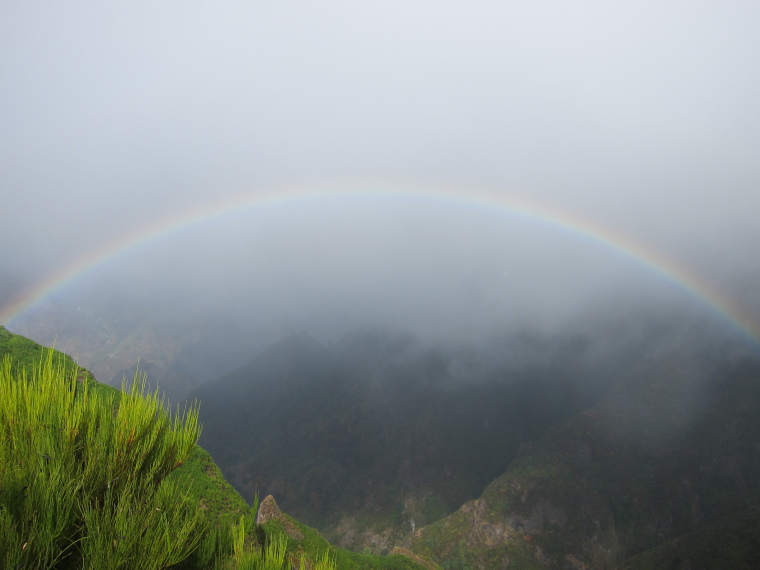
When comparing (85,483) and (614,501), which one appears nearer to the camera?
(85,483)

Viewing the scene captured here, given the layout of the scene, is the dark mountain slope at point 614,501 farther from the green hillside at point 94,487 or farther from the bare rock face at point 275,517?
the green hillside at point 94,487

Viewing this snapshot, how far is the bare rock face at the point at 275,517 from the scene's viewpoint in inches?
2129

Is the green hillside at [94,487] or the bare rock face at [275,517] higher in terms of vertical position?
the green hillside at [94,487]

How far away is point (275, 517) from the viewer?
182 feet

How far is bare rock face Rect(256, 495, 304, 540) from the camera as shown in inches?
2129

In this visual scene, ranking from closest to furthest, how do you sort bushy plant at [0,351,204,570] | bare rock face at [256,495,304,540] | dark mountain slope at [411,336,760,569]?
1. bushy plant at [0,351,204,570]
2. bare rock face at [256,495,304,540]
3. dark mountain slope at [411,336,760,569]

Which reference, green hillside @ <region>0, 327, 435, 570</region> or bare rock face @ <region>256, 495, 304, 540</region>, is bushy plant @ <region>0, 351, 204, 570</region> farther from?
bare rock face @ <region>256, 495, 304, 540</region>

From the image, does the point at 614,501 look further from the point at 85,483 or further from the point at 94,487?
the point at 85,483

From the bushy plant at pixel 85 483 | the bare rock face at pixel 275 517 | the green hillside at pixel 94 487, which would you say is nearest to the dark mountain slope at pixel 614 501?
the bare rock face at pixel 275 517

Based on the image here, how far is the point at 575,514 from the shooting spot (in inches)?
6604

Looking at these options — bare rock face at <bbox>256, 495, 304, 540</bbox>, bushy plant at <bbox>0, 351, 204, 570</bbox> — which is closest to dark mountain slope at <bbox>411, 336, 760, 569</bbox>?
bare rock face at <bbox>256, 495, 304, 540</bbox>

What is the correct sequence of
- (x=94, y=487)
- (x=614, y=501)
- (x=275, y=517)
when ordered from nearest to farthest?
(x=94, y=487) → (x=275, y=517) → (x=614, y=501)

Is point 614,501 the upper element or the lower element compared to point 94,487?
lower

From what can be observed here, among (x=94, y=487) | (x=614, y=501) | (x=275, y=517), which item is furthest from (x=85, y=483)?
(x=614, y=501)
